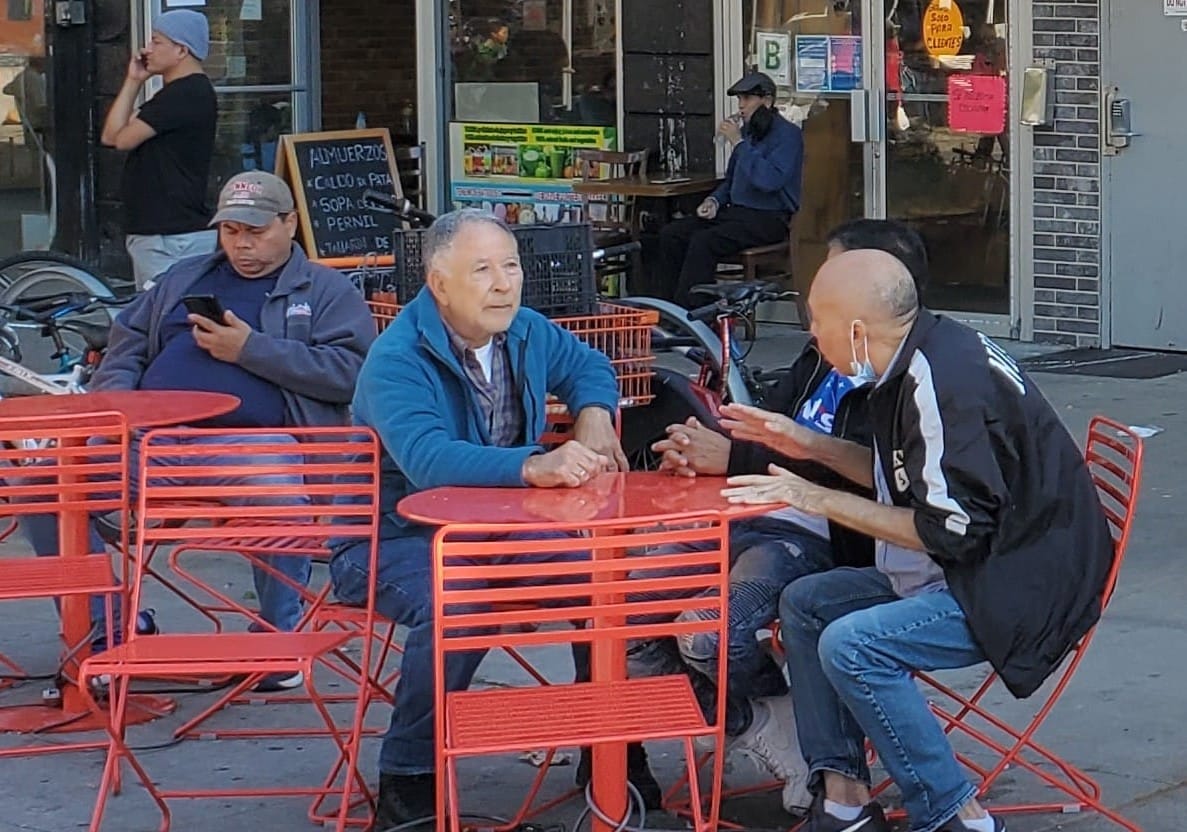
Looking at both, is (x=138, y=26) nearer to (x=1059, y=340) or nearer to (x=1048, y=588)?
(x=1059, y=340)

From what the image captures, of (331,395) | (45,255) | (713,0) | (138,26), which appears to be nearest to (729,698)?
(331,395)

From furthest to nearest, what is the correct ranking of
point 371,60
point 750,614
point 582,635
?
1. point 371,60
2. point 750,614
3. point 582,635

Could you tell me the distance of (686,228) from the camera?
11406 mm

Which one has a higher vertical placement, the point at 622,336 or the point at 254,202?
the point at 254,202

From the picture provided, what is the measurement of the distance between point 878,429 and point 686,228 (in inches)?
278

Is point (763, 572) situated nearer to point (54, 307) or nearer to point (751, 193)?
point (54, 307)

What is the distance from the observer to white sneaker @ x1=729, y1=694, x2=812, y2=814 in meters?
4.81

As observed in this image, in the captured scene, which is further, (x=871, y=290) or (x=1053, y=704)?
(x=1053, y=704)

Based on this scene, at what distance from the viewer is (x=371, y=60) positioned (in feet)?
51.6

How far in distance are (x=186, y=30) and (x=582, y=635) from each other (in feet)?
16.8

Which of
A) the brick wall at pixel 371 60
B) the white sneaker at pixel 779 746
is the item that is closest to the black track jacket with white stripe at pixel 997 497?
the white sneaker at pixel 779 746

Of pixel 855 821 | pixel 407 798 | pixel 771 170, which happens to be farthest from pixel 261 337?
pixel 771 170

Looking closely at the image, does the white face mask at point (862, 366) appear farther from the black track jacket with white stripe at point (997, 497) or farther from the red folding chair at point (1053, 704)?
the red folding chair at point (1053, 704)

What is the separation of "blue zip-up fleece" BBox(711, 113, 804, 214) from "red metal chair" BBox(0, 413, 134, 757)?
19.3 ft
